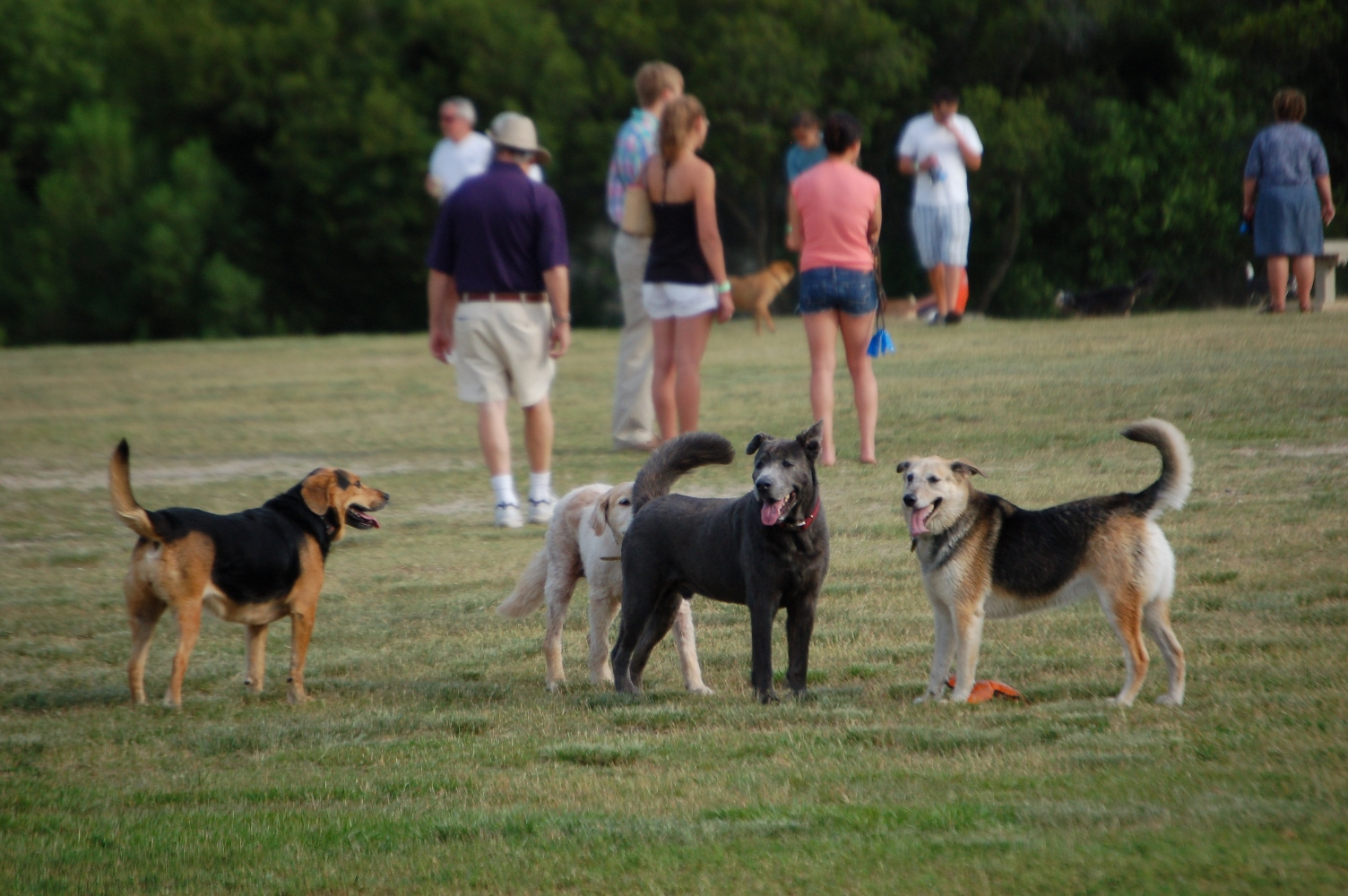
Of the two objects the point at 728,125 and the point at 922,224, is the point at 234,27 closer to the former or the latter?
the point at 728,125

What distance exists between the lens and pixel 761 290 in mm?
21812

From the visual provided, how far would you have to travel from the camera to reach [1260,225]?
47.0ft

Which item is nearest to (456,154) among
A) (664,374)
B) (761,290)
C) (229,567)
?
(761,290)

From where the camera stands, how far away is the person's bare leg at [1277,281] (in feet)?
47.5

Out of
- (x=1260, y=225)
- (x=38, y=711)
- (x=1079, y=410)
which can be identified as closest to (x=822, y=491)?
(x=1079, y=410)

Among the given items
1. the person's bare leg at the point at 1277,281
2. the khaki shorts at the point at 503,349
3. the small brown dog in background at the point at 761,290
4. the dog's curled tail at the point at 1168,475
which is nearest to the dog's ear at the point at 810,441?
the dog's curled tail at the point at 1168,475

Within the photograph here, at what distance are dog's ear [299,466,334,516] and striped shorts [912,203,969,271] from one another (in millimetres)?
10796

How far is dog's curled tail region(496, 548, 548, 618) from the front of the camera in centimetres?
652

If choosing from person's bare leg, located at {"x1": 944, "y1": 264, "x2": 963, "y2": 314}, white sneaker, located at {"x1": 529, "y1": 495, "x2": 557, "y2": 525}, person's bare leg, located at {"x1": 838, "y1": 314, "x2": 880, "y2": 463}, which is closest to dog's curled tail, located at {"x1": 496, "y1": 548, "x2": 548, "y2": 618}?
white sneaker, located at {"x1": 529, "y1": 495, "x2": 557, "y2": 525}

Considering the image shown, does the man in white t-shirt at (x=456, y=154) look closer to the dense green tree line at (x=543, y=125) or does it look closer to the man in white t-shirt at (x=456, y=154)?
the man in white t-shirt at (x=456, y=154)

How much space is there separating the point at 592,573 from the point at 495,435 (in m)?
3.14

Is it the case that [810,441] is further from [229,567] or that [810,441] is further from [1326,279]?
[1326,279]

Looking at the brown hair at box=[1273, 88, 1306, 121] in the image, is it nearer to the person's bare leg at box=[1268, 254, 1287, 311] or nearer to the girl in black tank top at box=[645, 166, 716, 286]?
the person's bare leg at box=[1268, 254, 1287, 311]

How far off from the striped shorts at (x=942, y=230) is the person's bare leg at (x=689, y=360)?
686 cm
